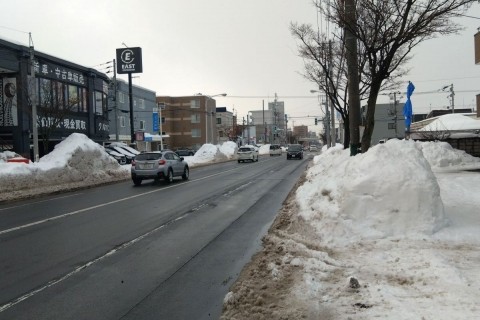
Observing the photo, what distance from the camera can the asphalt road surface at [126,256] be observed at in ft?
17.4

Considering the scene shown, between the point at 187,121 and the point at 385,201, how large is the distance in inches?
3663

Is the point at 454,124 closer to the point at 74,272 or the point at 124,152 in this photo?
the point at 124,152

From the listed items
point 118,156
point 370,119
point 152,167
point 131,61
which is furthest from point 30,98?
point 370,119

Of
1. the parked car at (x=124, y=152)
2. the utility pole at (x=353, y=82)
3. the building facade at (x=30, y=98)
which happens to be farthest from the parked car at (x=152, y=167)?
the parked car at (x=124, y=152)

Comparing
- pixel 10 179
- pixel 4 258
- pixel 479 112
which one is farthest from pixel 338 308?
pixel 479 112

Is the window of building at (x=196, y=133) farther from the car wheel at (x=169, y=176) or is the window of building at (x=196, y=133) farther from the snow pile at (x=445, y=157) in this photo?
the snow pile at (x=445, y=157)

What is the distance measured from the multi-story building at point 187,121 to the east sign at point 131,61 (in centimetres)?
5143

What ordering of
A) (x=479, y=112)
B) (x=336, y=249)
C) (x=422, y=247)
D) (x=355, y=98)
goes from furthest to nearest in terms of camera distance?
(x=479, y=112) < (x=355, y=98) < (x=336, y=249) < (x=422, y=247)

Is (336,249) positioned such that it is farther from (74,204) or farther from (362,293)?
(74,204)

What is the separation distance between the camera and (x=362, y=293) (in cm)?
500

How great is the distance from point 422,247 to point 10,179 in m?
18.1

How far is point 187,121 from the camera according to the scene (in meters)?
99.3

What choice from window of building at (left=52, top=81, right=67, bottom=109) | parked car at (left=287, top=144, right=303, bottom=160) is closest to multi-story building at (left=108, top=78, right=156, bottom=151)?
window of building at (left=52, top=81, right=67, bottom=109)

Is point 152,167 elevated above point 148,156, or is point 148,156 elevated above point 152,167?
point 148,156
